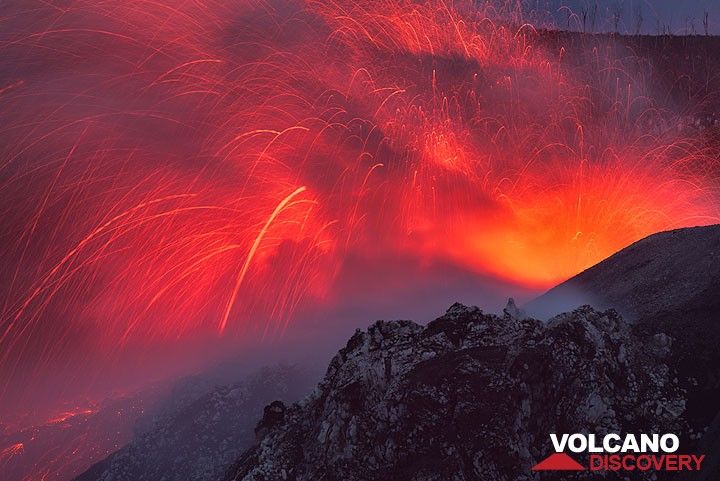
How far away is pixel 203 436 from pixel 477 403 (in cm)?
5252

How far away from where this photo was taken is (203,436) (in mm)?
57531

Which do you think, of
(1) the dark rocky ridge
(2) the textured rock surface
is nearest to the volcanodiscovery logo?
(1) the dark rocky ridge

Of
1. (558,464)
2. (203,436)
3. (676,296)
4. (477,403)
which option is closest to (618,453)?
(558,464)

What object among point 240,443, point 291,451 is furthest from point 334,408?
point 240,443

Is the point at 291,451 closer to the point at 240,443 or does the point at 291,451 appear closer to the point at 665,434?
the point at 665,434

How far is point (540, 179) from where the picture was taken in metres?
69.4

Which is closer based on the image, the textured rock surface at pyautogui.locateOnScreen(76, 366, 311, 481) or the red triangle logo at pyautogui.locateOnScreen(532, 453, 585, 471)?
the red triangle logo at pyautogui.locateOnScreen(532, 453, 585, 471)

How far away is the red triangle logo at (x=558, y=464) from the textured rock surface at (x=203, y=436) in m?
42.7

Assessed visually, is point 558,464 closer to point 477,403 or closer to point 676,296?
point 477,403

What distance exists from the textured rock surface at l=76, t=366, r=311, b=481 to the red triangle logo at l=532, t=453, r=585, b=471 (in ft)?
140

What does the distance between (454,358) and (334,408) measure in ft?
17.0

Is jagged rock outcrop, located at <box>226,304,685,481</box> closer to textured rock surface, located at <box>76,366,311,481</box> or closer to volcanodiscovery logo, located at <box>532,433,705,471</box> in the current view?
volcanodiscovery logo, located at <box>532,433,705,471</box>

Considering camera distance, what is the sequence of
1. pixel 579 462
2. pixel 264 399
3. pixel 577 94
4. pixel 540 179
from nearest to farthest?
pixel 579 462
pixel 264 399
pixel 540 179
pixel 577 94

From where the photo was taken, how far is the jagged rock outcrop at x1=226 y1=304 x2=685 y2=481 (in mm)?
15102
